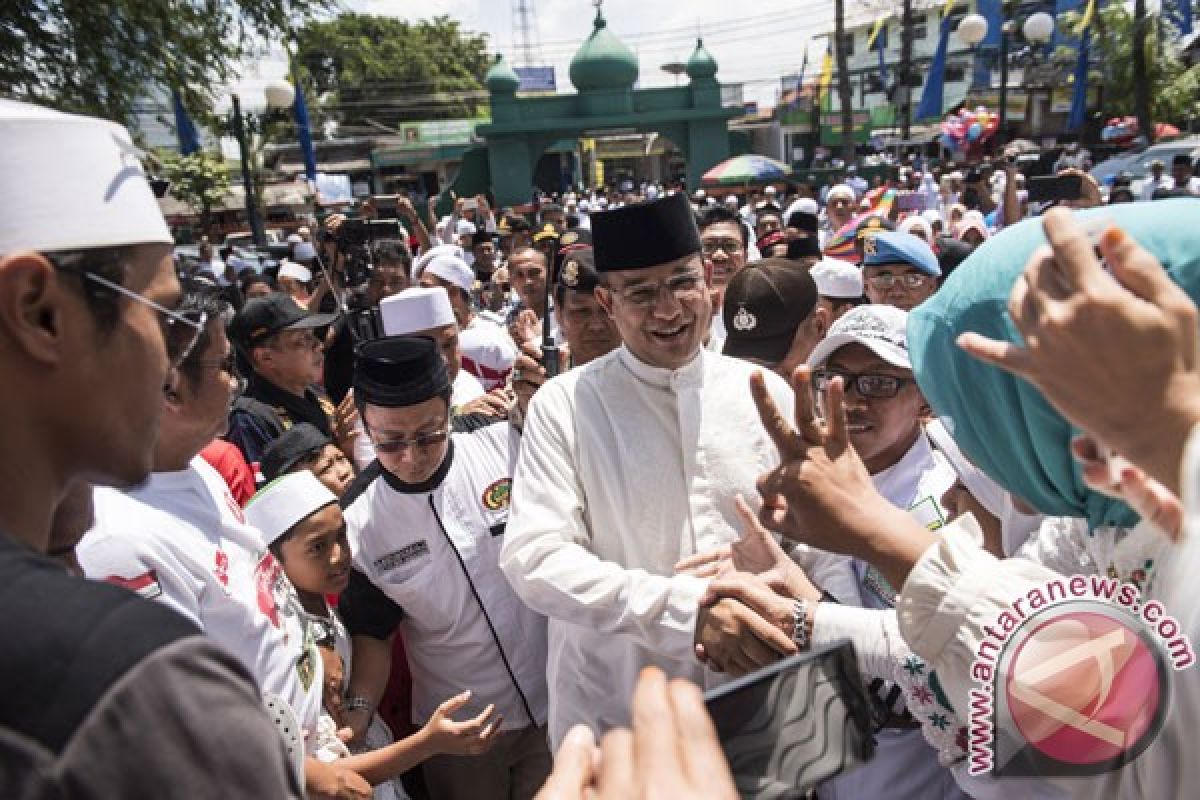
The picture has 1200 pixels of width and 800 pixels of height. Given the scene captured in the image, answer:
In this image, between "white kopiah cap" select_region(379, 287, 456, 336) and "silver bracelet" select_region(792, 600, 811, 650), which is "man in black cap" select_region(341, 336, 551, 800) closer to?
"silver bracelet" select_region(792, 600, 811, 650)

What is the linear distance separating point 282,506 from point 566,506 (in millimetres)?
926

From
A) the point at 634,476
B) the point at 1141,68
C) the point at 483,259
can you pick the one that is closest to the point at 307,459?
the point at 634,476

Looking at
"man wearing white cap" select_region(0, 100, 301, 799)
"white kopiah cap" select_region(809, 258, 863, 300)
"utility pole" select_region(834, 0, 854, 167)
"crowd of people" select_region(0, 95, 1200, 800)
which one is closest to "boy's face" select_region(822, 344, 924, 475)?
"crowd of people" select_region(0, 95, 1200, 800)

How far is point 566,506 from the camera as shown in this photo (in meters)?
2.28

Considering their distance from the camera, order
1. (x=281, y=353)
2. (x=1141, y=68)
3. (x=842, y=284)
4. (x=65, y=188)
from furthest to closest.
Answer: (x=1141, y=68), (x=842, y=284), (x=281, y=353), (x=65, y=188)

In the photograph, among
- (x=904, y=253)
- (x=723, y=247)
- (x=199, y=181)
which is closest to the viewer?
(x=904, y=253)

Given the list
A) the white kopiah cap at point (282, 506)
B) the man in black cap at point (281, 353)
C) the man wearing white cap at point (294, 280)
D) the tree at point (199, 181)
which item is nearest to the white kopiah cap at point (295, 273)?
the man wearing white cap at point (294, 280)

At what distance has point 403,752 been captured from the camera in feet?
7.61

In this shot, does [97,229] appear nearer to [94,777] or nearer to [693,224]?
[94,777]

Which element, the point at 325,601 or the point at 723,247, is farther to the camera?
the point at 723,247

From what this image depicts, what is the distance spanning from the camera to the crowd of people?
0.96 meters

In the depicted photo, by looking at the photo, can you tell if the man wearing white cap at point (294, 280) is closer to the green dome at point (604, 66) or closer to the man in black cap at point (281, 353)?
the man in black cap at point (281, 353)

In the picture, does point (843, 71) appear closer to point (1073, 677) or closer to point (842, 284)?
point (842, 284)

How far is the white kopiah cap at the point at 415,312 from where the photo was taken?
4.28m
